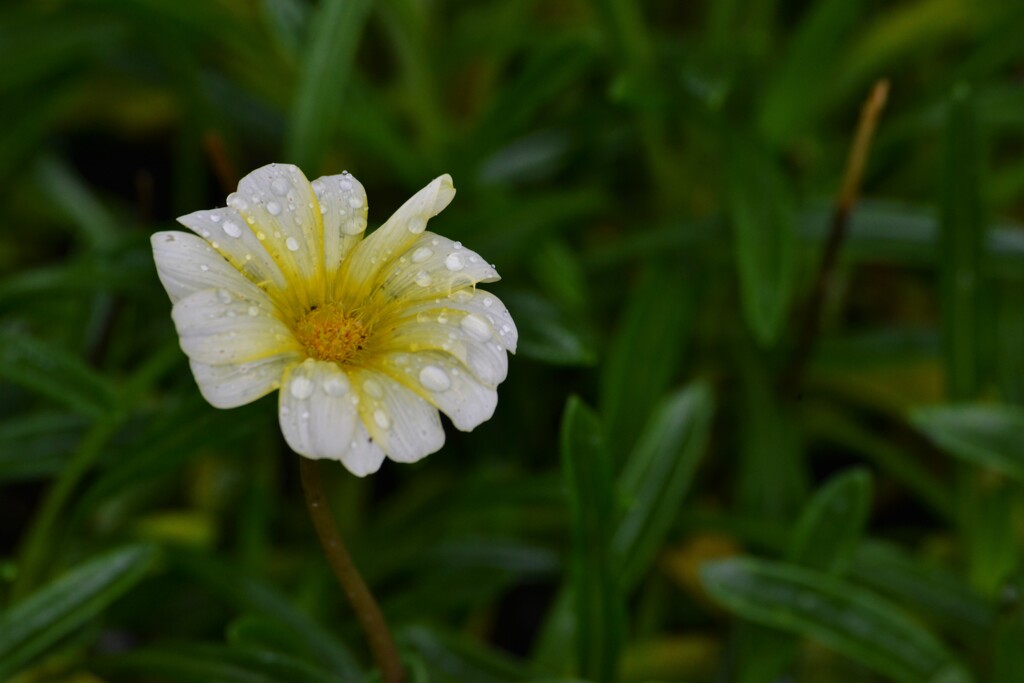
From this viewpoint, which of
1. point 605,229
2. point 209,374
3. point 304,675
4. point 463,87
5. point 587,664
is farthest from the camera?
point 463,87

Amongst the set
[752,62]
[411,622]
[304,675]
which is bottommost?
[411,622]

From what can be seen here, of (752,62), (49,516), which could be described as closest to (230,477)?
(49,516)

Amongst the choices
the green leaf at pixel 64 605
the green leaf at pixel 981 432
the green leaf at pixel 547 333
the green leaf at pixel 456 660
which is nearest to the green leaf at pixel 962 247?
the green leaf at pixel 981 432

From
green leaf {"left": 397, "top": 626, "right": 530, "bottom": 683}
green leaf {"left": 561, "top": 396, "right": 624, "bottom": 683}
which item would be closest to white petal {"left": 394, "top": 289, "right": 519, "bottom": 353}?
green leaf {"left": 561, "top": 396, "right": 624, "bottom": 683}

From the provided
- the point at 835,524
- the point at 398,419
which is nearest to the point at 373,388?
the point at 398,419

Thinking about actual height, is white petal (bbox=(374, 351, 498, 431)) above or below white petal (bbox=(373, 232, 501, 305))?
below

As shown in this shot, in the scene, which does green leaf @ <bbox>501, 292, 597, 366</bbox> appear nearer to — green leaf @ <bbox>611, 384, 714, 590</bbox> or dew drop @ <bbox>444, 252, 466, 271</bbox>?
green leaf @ <bbox>611, 384, 714, 590</bbox>

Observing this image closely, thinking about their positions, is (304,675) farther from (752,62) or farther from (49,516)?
(752,62)
